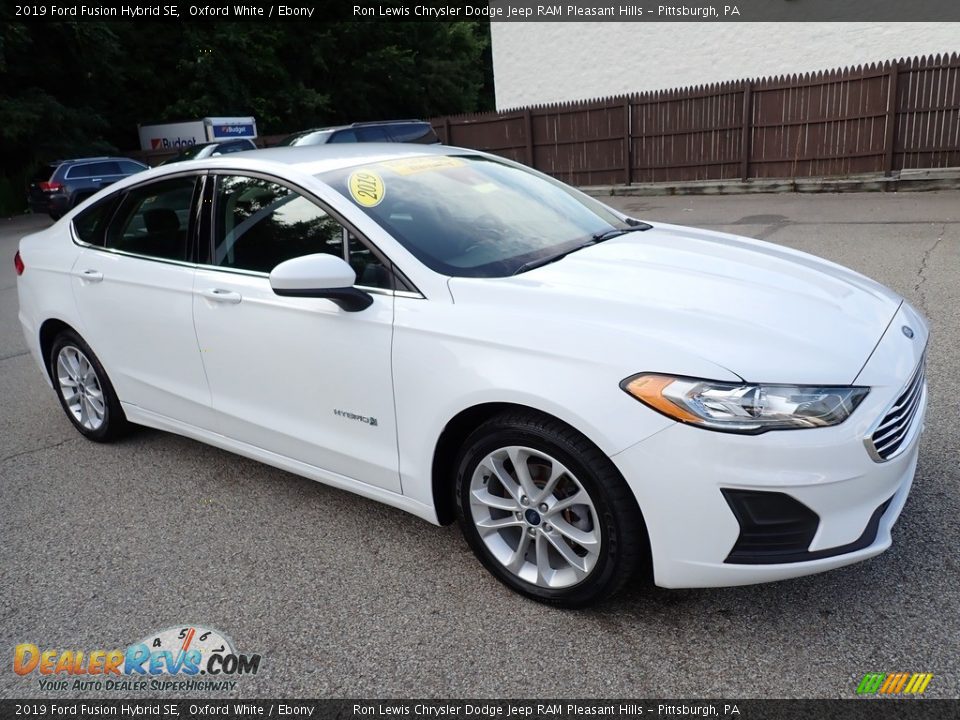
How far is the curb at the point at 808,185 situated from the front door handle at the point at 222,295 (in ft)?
40.9

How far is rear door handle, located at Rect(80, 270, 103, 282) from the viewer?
4.04m

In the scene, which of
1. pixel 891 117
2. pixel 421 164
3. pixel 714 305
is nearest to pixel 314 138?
pixel 891 117

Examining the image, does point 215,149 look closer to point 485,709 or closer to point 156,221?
point 156,221

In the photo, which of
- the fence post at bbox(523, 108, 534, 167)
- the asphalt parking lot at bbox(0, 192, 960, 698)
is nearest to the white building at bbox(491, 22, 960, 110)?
the fence post at bbox(523, 108, 534, 167)

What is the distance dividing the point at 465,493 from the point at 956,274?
19.8ft

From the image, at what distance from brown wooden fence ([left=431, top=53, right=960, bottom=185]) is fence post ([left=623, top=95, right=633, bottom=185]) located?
2 cm

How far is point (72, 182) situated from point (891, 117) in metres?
18.7

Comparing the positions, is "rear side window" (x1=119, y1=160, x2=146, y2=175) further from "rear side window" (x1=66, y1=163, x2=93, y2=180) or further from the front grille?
the front grille

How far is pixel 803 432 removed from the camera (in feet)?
7.27

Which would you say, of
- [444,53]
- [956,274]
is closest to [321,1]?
[444,53]

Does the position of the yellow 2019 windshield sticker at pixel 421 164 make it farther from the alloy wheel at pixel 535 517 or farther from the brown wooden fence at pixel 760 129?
the brown wooden fence at pixel 760 129

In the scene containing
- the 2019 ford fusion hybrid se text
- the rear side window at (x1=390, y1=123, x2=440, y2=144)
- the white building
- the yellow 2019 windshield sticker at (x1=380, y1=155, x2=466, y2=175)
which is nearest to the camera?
the 2019 ford fusion hybrid se text

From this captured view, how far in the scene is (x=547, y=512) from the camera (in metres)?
2.60

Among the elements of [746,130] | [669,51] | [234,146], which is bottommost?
[746,130]
